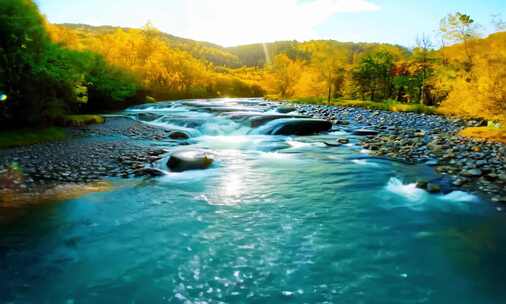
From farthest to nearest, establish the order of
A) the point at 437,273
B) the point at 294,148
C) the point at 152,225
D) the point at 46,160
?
the point at 294,148 → the point at 46,160 → the point at 152,225 → the point at 437,273

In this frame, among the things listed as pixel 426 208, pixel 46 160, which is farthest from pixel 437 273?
pixel 46 160

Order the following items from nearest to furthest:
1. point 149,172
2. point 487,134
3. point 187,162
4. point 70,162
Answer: point 149,172 → point 70,162 → point 187,162 → point 487,134

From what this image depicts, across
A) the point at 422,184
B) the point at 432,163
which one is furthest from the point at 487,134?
the point at 422,184

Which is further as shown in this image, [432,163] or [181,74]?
[181,74]

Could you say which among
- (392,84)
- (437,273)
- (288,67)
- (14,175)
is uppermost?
(288,67)

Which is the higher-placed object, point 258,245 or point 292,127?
point 292,127

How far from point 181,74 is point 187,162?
47133 mm

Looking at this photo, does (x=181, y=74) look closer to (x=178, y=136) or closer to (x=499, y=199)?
(x=178, y=136)

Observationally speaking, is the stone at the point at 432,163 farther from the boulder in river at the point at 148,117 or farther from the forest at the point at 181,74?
the boulder in river at the point at 148,117

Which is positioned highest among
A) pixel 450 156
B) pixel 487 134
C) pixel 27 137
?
pixel 487 134

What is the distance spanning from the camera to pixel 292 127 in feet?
55.6

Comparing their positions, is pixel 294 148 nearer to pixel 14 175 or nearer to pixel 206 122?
pixel 206 122

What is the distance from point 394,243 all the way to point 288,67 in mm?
52590

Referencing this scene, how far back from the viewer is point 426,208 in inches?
260
